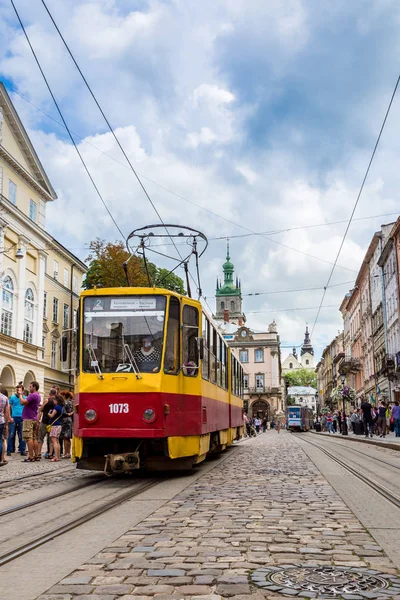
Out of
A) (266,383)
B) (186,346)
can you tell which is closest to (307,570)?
(186,346)

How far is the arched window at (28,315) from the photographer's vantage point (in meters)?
39.8

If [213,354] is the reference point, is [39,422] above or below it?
below

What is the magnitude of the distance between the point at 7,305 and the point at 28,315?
10.0 feet

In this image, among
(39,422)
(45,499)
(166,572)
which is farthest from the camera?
(39,422)

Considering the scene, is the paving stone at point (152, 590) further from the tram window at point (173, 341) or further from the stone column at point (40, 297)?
the stone column at point (40, 297)

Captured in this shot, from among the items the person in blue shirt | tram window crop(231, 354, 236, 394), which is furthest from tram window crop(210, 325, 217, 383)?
the person in blue shirt

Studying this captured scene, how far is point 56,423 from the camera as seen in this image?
15.5m

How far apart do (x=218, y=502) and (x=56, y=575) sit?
3.81m

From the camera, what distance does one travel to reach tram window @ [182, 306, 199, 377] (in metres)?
11.7

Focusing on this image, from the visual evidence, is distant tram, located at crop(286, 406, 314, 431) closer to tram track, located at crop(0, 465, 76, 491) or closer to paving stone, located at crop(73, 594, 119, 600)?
tram track, located at crop(0, 465, 76, 491)

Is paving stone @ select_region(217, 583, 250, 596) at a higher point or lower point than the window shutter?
lower

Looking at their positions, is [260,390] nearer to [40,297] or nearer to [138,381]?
[40,297]

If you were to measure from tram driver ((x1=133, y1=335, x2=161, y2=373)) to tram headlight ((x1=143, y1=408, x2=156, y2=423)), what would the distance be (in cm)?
65

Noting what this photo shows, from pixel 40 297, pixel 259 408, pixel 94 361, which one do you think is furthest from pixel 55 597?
pixel 259 408
